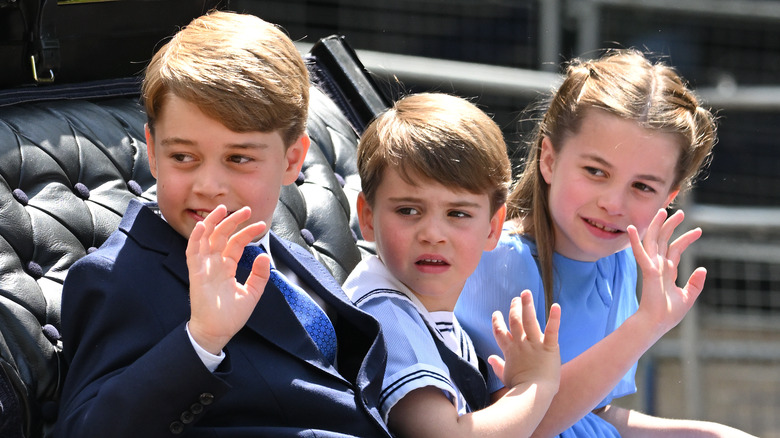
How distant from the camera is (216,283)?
146cm

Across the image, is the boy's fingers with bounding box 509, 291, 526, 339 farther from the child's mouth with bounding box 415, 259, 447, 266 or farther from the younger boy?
the child's mouth with bounding box 415, 259, 447, 266

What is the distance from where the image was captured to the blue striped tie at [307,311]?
68.3 inches

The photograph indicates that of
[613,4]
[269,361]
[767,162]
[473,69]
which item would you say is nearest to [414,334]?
[269,361]

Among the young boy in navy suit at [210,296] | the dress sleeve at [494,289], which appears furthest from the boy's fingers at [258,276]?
the dress sleeve at [494,289]

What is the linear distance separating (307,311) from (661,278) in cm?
62

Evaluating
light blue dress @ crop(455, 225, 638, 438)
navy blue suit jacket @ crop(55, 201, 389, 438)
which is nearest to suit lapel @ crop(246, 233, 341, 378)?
navy blue suit jacket @ crop(55, 201, 389, 438)

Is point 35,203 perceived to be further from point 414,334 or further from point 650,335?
point 650,335

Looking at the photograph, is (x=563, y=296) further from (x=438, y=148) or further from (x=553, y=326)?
(x=438, y=148)

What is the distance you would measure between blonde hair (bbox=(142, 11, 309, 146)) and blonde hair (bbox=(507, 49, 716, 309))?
0.67 m

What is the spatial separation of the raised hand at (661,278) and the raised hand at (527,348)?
211mm

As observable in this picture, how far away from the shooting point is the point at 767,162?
6344mm

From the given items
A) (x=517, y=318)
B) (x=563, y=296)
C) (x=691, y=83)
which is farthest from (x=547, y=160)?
(x=691, y=83)

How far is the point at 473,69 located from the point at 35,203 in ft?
7.93

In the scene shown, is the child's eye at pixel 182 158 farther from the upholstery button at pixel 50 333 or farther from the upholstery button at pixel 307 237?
the upholstery button at pixel 307 237
